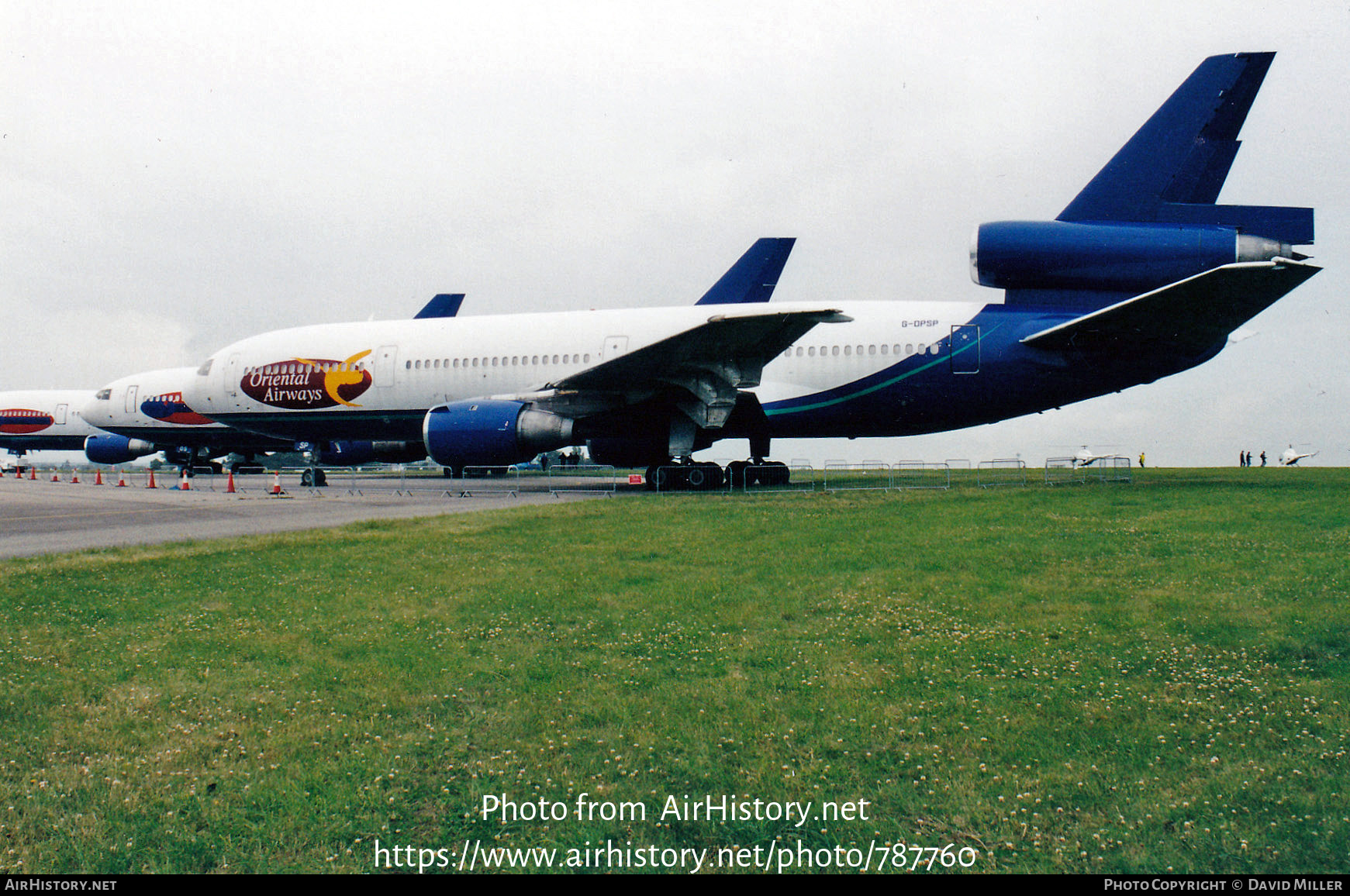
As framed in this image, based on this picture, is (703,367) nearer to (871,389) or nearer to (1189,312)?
A: (871,389)

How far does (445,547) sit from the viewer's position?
28.4ft

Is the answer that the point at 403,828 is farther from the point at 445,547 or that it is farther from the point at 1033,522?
the point at 1033,522

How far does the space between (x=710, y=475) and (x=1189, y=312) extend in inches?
388

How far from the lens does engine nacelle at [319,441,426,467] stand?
97.5 feet

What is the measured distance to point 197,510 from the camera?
48.9ft

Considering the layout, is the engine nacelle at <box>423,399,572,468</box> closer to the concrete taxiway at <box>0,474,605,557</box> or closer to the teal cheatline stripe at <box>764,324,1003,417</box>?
the concrete taxiway at <box>0,474,605,557</box>

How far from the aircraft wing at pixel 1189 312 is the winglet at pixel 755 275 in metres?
7.62

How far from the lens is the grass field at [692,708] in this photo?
8.46 ft

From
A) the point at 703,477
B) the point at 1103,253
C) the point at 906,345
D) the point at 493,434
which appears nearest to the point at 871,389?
the point at 906,345

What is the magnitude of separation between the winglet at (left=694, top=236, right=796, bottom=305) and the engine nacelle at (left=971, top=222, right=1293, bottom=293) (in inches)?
251

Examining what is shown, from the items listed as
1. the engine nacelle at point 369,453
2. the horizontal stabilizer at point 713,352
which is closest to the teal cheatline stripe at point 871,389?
the horizontal stabilizer at point 713,352

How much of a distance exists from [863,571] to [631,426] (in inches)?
468
